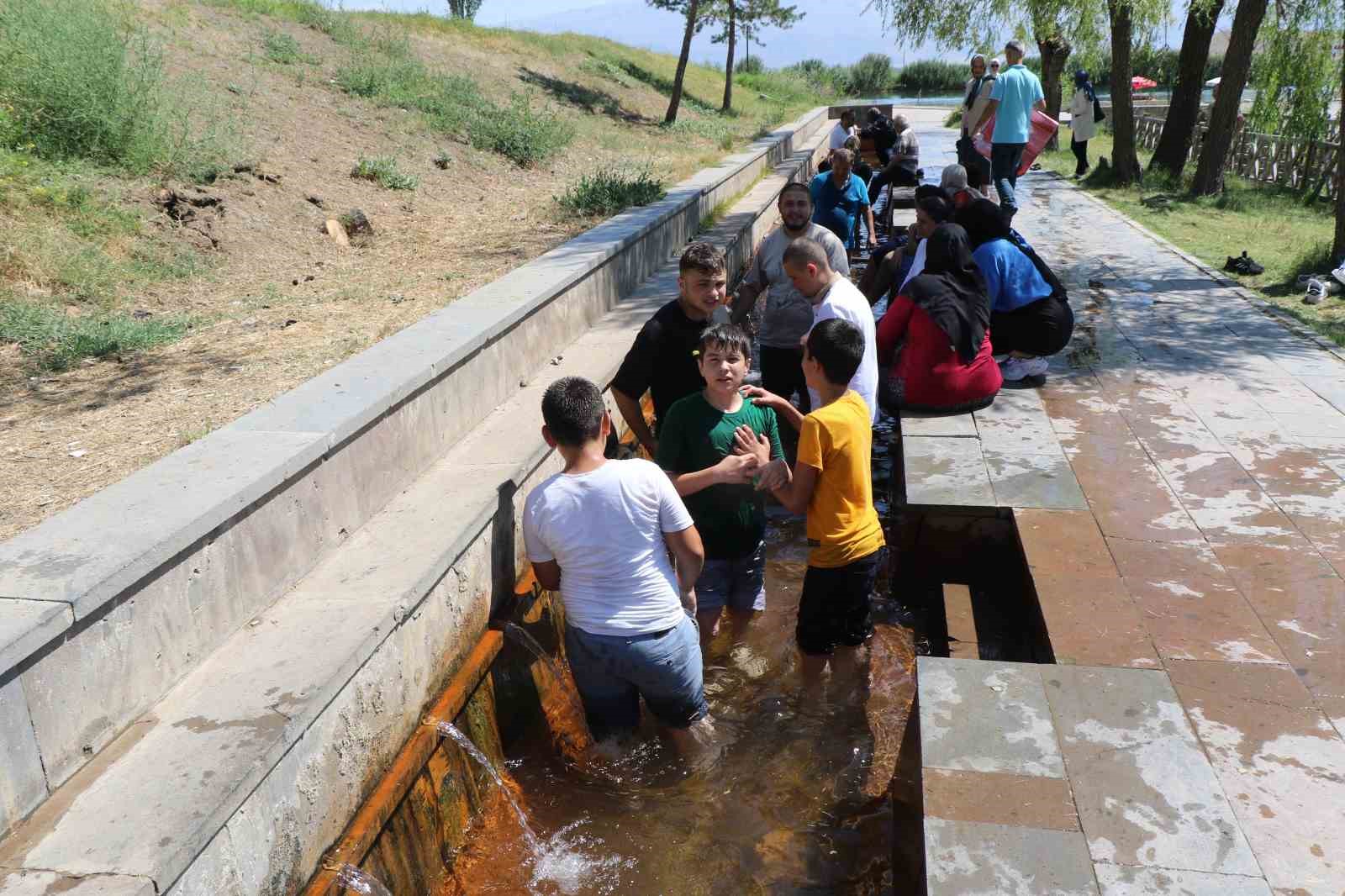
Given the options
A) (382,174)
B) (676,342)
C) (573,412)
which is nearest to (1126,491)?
(676,342)

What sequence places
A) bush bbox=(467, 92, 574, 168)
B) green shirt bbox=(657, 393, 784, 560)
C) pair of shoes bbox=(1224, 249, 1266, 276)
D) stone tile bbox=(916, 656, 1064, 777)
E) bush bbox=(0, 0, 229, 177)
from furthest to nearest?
bush bbox=(467, 92, 574, 168), pair of shoes bbox=(1224, 249, 1266, 276), bush bbox=(0, 0, 229, 177), green shirt bbox=(657, 393, 784, 560), stone tile bbox=(916, 656, 1064, 777)

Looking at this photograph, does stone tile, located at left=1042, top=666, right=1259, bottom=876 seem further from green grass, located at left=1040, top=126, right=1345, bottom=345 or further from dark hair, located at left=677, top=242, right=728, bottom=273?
green grass, located at left=1040, top=126, right=1345, bottom=345

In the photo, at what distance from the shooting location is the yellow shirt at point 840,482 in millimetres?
3812

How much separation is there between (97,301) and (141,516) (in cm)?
433

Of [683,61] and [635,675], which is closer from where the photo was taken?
[635,675]

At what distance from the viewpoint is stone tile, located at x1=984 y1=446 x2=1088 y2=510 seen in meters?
4.89

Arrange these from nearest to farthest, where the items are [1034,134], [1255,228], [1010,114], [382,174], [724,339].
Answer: [724,339]
[382,174]
[1010,114]
[1034,134]
[1255,228]

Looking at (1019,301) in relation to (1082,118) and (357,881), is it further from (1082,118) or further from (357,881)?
(1082,118)

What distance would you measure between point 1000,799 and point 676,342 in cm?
254

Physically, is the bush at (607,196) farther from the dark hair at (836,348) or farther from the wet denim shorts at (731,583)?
the dark hair at (836,348)

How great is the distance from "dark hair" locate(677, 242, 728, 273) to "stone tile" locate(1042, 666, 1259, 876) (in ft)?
7.23

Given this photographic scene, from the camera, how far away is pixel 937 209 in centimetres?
638

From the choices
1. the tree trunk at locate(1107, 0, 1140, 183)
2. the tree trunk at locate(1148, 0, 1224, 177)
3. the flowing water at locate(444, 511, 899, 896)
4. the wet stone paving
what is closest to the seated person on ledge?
the wet stone paving

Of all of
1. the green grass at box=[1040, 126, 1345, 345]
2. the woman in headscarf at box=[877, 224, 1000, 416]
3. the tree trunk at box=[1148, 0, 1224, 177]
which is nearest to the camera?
the woman in headscarf at box=[877, 224, 1000, 416]
